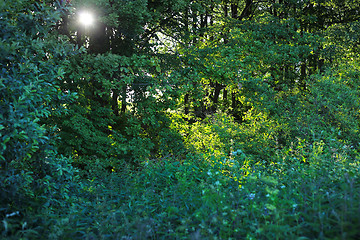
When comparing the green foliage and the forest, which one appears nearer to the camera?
the forest

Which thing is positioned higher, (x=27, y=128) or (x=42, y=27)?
(x=42, y=27)

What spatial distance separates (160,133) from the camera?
9.67 metres

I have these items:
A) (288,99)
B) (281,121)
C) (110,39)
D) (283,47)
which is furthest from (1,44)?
(283,47)

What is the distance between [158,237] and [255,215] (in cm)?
118

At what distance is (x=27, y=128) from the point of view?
368cm

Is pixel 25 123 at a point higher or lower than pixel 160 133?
higher

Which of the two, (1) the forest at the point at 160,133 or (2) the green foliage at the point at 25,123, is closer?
(1) the forest at the point at 160,133

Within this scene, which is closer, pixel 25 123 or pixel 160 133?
pixel 25 123

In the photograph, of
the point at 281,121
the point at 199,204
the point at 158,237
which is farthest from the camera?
the point at 281,121

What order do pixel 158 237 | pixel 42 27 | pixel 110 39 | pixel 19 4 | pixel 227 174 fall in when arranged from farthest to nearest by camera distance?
pixel 110 39
pixel 227 174
pixel 42 27
pixel 19 4
pixel 158 237

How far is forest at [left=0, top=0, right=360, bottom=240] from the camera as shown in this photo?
134 inches

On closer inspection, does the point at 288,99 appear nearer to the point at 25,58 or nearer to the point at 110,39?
the point at 110,39

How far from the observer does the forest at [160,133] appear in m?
3.41

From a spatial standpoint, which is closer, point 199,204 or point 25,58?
point 199,204
